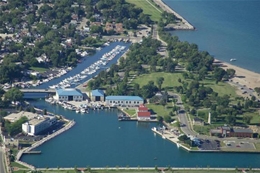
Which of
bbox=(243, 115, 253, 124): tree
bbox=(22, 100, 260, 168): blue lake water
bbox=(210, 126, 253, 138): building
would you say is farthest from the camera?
bbox=(243, 115, 253, 124): tree

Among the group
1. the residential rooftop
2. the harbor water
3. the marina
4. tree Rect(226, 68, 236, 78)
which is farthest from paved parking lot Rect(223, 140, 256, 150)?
the harbor water

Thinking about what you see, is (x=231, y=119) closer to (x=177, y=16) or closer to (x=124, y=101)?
(x=124, y=101)

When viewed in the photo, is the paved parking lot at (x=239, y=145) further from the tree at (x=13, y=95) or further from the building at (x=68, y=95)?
the tree at (x=13, y=95)

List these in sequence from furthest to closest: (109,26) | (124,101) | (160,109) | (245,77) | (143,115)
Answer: (109,26), (245,77), (124,101), (160,109), (143,115)

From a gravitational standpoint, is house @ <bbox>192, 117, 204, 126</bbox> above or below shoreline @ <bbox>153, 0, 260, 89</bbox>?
below

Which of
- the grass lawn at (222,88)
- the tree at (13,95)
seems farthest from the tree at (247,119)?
the tree at (13,95)

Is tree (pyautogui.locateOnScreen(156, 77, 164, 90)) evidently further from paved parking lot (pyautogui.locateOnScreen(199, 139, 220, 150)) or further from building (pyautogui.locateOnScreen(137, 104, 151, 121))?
paved parking lot (pyautogui.locateOnScreen(199, 139, 220, 150))

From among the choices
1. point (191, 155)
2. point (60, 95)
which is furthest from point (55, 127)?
point (191, 155)

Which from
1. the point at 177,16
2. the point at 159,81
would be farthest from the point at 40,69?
the point at 177,16
